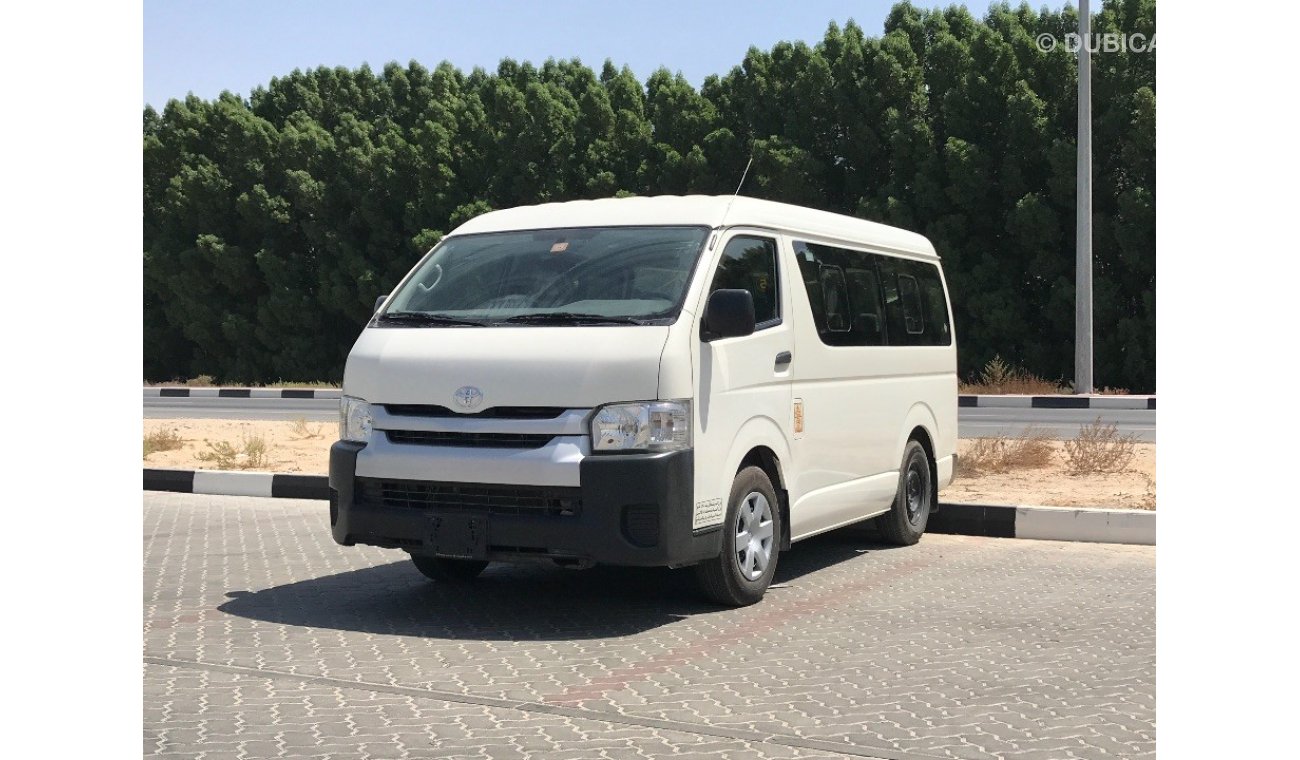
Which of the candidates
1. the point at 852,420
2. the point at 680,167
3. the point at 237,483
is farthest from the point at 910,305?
the point at 680,167

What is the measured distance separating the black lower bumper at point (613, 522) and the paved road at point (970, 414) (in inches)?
349

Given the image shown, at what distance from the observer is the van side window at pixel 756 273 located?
25.0 ft

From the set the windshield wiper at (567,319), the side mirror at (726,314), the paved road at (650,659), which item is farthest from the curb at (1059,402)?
the windshield wiper at (567,319)

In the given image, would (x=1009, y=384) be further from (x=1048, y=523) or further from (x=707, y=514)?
(x=707, y=514)

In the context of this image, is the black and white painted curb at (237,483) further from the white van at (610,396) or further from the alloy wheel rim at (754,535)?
the alloy wheel rim at (754,535)

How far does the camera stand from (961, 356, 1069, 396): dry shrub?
957 inches

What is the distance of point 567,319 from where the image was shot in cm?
721

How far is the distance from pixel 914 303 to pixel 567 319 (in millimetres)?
3690

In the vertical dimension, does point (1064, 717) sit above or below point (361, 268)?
Answer: below

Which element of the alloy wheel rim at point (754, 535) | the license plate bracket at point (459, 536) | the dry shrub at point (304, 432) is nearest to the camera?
the license plate bracket at point (459, 536)

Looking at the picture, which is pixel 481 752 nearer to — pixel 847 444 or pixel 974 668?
pixel 974 668
